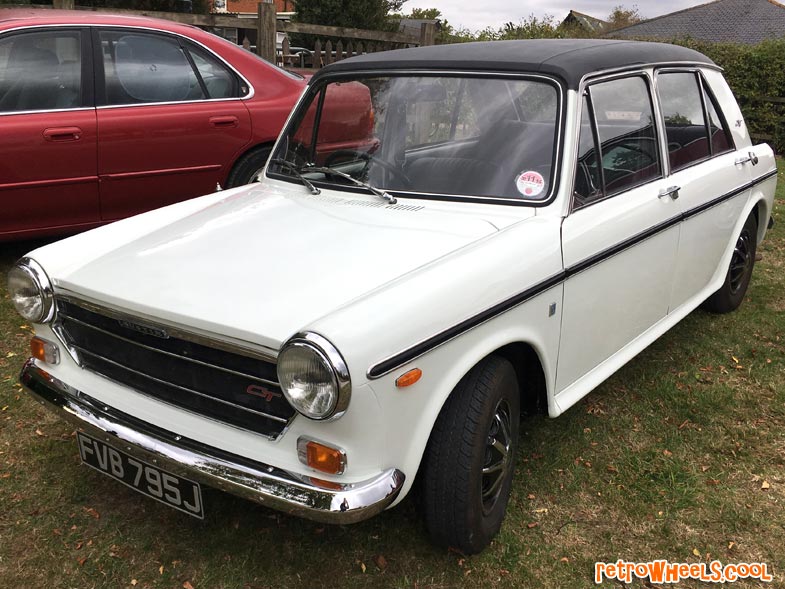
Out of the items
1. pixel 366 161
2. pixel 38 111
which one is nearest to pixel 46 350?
pixel 366 161

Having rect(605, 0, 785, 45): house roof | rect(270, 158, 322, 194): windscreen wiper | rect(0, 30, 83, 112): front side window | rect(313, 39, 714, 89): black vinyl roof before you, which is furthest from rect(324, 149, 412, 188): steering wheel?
rect(605, 0, 785, 45): house roof

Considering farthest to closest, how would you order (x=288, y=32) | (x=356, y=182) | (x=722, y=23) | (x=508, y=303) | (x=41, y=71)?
(x=722, y=23), (x=288, y=32), (x=41, y=71), (x=356, y=182), (x=508, y=303)

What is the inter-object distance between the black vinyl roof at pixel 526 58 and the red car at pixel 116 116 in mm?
1740

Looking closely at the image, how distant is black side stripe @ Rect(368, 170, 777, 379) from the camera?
6.55ft

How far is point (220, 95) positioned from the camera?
202 inches

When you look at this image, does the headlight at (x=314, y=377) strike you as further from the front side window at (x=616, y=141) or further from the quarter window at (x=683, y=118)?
the quarter window at (x=683, y=118)

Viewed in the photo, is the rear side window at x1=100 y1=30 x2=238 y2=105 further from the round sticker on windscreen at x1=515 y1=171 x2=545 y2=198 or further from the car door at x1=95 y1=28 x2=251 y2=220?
the round sticker on windscreen at x1=515 y1=171 x2=545 y2=198

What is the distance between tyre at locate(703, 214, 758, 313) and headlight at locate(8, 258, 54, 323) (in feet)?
12.1

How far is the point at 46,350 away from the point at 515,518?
6.09 ft

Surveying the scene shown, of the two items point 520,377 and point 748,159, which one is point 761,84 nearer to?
point 748,159

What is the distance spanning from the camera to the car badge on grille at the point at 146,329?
7.27 ft

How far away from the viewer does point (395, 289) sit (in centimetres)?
214

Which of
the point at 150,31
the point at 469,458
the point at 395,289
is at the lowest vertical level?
the point at 469,458

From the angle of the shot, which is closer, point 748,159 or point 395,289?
point 395,289
